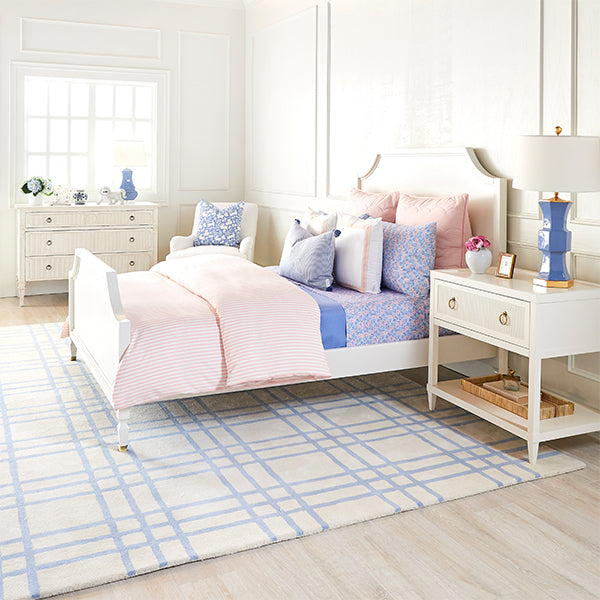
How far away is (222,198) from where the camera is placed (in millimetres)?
6973

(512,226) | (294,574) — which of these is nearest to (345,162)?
(512,226)

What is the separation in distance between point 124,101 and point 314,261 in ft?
12.0

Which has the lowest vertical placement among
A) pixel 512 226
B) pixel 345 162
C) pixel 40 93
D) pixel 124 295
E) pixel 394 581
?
pixel 394 581

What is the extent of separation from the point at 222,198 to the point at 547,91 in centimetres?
403

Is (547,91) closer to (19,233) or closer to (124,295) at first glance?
(124,295)

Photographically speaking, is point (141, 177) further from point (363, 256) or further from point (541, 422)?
point (541, 422)

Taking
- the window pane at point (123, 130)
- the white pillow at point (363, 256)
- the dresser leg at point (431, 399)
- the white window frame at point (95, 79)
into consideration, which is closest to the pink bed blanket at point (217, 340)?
the white pillow at point (363, 256)

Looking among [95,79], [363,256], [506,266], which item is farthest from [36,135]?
[506,266]

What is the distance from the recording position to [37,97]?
251 inches

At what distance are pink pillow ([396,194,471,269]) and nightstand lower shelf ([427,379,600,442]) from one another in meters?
0.82

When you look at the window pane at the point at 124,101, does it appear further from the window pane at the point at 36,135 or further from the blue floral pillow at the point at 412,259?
the blue floral pillow at the point at 412,259

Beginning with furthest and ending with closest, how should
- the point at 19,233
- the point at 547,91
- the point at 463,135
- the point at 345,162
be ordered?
the point at 19,233 < the point at 345,162 < the point at 463,135 < the point at 547,91

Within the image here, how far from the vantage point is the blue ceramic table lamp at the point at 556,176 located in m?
2.88

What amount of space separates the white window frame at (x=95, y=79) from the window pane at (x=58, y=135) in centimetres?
27
